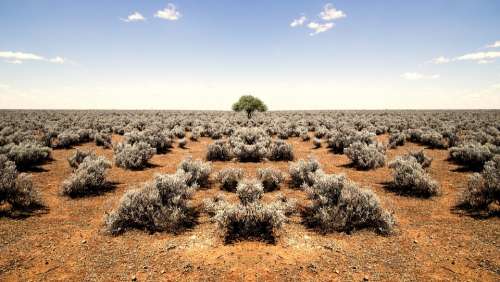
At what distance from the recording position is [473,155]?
12.4 metres

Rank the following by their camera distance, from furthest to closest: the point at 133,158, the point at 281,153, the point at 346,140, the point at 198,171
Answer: the point at 346,140 < the point at 281,153 < the point at 133,158 < the point at 198,171

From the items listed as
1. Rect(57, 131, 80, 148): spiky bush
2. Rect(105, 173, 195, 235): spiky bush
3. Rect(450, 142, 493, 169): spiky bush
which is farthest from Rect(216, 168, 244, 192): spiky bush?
Rect(57, 131, 80, 148): spiky bush

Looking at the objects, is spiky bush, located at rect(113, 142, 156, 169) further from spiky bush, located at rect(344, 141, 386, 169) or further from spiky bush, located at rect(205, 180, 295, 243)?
spiky bush, located at rect(344, 141, 386, 169)

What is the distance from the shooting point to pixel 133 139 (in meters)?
17.3

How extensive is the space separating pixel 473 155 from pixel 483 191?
5.82m

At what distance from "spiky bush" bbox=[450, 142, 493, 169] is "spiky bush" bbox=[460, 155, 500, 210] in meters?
4.97

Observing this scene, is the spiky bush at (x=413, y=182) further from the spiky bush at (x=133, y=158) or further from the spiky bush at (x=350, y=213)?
the spiky bush at (x=133, y=158)

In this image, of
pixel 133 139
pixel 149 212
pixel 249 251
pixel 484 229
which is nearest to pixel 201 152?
pixel 133 139

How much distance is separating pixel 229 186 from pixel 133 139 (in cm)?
1021

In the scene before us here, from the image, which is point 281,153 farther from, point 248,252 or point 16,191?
point 16,191

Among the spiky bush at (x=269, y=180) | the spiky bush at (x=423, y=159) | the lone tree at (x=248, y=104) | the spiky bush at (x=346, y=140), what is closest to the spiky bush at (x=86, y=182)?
the spiky bush at (x=269, y=180)

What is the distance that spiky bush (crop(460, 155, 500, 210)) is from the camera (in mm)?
7559

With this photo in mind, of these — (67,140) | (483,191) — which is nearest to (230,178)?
(483,191)

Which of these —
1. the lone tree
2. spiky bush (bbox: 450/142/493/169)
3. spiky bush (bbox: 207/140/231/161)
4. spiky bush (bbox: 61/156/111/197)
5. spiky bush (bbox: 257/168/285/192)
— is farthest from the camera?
the lone tree
